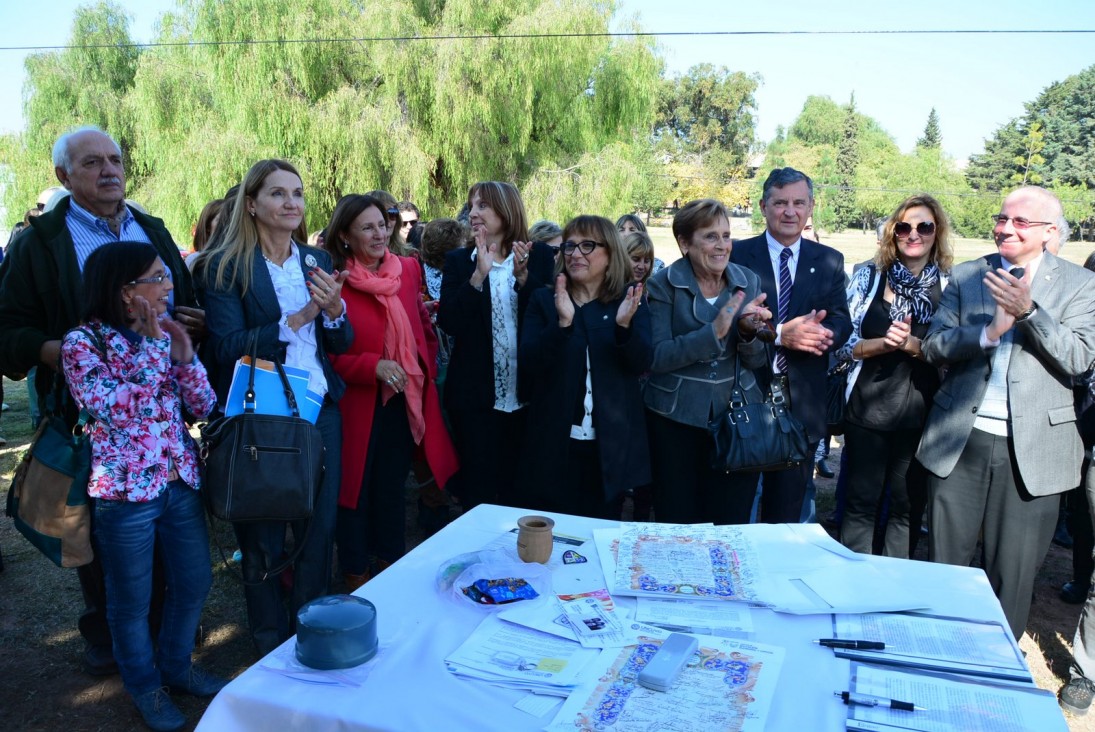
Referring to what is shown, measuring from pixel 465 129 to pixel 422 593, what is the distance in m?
12.6

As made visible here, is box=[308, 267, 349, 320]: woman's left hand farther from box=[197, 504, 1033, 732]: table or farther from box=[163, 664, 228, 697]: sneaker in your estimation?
box=[163, 664, 228, 697]: sneaker

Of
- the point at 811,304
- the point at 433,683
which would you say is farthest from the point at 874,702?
the point at 811,304

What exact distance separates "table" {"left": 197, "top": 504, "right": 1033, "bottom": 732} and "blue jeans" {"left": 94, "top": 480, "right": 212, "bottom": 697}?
3.41ft

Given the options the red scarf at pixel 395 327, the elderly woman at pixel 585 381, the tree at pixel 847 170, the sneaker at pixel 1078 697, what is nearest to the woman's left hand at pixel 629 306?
the elderly woman at pixel 585 381

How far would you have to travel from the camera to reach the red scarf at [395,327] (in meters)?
3.22

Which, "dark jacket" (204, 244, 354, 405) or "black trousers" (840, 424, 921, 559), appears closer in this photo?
"dark jacket" (204, 244, 354, 405)

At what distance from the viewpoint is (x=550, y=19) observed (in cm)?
1363

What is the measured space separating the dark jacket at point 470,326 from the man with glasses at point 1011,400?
1.70m

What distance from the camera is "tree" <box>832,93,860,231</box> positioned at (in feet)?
167

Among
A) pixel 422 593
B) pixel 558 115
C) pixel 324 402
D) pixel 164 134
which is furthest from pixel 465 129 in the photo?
pixel 422 593

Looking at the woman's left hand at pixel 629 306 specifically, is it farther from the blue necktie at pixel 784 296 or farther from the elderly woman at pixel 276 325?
the elderly woman at pixel 276 325

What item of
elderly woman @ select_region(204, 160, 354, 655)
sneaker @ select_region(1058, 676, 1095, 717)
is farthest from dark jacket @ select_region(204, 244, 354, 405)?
sneaker @ select_region(1058, 676, 1095, 717)

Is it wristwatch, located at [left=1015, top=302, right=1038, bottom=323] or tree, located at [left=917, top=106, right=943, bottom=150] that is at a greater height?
tree, located at [left=917, top=106, right=943, bottom=150]

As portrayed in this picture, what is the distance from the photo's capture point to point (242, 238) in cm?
276
